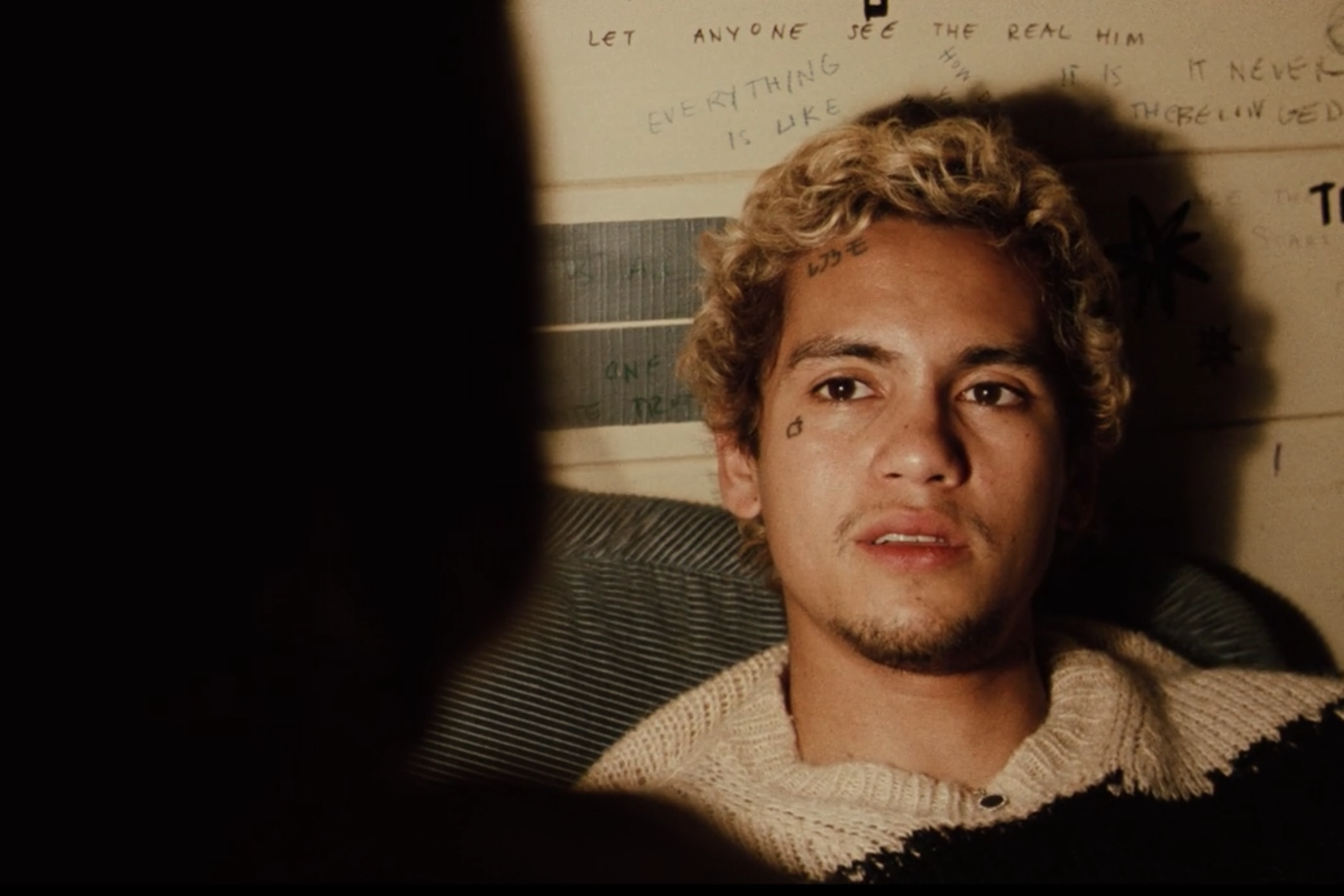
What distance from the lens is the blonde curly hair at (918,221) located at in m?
1.07

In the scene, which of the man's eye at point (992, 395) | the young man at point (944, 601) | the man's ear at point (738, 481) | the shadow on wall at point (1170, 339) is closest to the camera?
the young man at point (944, 601)

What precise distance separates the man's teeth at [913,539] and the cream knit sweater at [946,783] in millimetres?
205

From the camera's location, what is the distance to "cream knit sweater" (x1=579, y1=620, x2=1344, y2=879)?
3.02ft

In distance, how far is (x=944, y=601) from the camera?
0.96 m

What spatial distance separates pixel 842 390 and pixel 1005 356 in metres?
0.16

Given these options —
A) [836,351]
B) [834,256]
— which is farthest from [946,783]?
[834,256]

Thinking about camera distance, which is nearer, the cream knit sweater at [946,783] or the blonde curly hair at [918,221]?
the cream knit sweater at [946,783]

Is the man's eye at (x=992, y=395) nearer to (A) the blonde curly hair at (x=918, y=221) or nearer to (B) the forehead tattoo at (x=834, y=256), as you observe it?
(A) the blonde curly hair at (x=918, y=221)

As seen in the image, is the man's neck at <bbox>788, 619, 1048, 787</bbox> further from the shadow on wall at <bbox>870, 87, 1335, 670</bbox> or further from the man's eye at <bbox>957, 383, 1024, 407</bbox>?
the shadow on wall at <bbox>870, 87, 1335, 670</bbox>

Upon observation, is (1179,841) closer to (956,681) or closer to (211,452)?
(956,681)

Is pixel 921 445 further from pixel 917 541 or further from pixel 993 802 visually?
pixel 993 802

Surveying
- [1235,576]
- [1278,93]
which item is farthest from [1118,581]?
[1278,93]

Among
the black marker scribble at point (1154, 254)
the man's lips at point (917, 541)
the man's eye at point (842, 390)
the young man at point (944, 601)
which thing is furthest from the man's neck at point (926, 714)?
the black marker scribble at point (1154, 254)

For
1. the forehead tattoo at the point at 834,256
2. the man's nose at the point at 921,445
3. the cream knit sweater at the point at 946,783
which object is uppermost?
the forehead tattoo at the point at 834,256
